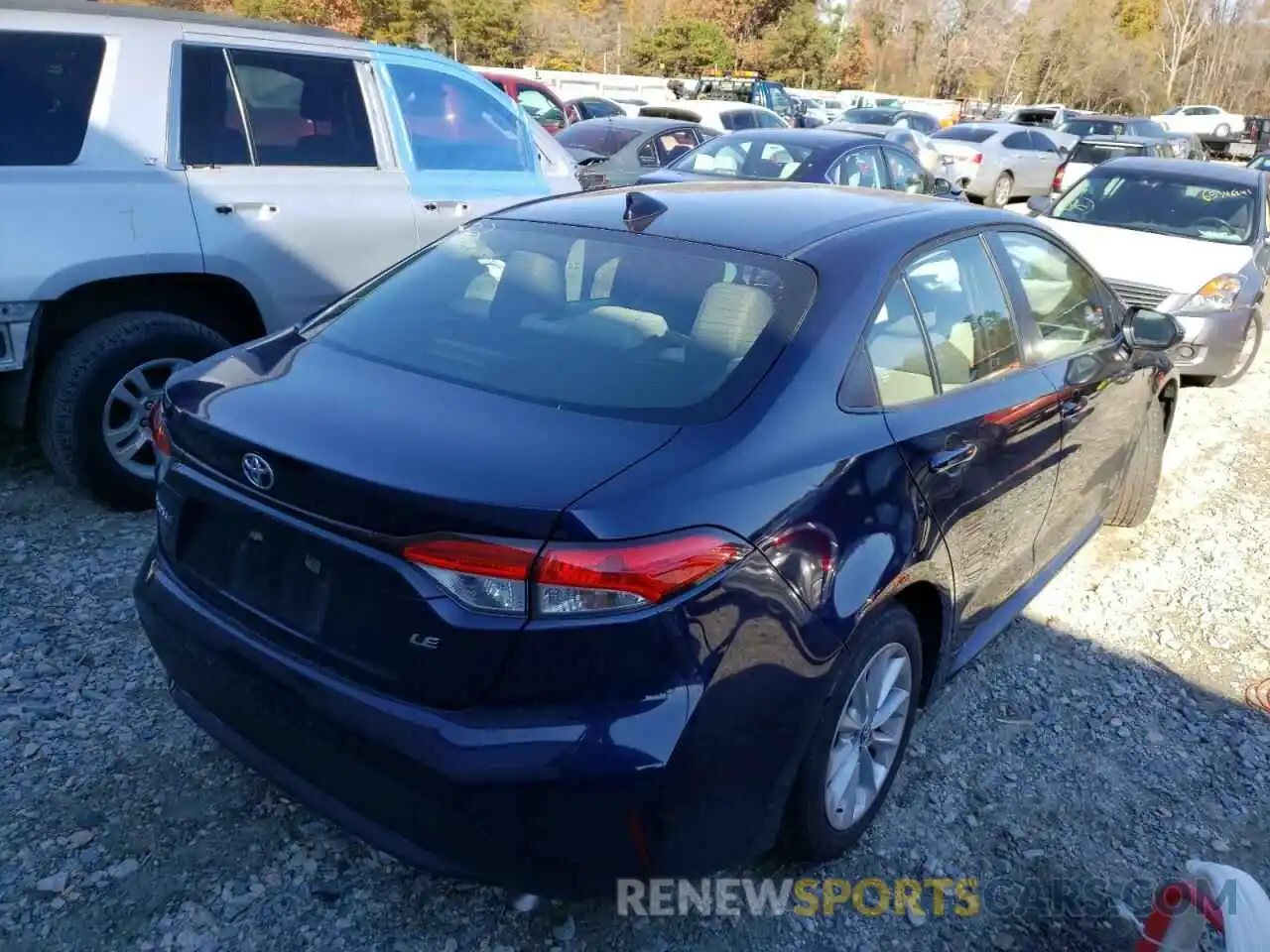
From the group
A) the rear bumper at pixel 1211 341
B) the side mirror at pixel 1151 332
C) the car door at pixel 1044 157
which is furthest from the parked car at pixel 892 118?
the side mirror at pixel 1151 332

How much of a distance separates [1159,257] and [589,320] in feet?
21.5

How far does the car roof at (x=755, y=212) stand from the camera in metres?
2.79

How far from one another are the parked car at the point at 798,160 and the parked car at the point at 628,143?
5.20ft

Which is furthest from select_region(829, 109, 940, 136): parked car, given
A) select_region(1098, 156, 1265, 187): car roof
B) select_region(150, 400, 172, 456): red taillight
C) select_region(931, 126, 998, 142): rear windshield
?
select_region(150, 400, 172, 456): red taillight

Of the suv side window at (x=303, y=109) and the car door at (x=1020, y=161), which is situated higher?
the suv side window at (x=303, y=109)

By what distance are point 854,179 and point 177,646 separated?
26.4 ft

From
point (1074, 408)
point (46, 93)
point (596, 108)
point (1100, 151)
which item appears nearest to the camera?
point (1074, 408)

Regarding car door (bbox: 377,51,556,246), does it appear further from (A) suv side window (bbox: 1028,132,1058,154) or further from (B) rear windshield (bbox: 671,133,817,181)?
(A) suv side window (bbox: 1028,132,1058,154)

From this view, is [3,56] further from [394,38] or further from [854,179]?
[394,38]

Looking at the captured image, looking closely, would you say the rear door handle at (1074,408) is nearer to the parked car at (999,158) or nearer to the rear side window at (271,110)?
the rear side window at (271,110)

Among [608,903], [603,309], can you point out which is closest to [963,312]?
[603,309]

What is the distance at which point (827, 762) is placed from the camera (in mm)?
2385

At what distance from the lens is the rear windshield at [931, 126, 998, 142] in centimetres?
1958

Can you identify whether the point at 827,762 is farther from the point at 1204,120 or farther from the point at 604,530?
the point at 1204,120
